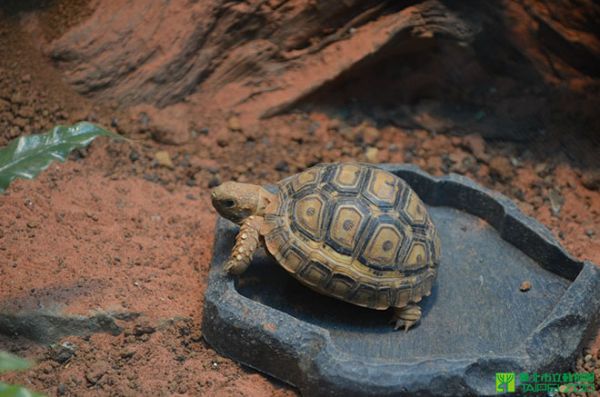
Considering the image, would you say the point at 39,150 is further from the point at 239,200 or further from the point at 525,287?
the point at 525,287

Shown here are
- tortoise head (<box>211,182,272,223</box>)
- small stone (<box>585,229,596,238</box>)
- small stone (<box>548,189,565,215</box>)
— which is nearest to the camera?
tortoise head (<box>211,182,272,223</box>)

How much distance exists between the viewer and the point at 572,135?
17.1 feet

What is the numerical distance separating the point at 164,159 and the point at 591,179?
10.8 feet

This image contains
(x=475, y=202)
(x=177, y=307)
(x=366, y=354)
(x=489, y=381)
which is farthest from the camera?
(x=475, y=202)

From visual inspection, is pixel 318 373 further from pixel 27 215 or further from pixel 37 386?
pixel 27 215

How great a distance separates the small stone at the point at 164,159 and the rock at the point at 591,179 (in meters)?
3.17

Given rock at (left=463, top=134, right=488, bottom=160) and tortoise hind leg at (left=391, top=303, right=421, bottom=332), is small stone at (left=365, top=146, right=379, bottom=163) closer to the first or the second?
rock at (left=463, top=134, right=488, bottom=160)

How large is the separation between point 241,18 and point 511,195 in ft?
8.24

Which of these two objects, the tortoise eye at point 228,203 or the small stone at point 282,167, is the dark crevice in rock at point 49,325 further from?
the small stone at point 282,167

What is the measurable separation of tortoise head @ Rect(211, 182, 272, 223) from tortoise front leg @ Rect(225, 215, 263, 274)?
0.32ft

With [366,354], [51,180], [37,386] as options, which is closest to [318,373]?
[366,354]

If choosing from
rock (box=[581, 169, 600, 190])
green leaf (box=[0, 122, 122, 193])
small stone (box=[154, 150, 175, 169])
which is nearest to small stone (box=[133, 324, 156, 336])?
green leaf (box=[0, 122, 122, 193])

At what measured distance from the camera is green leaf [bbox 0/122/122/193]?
314 centimetres

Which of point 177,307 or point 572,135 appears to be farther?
point 572,135
